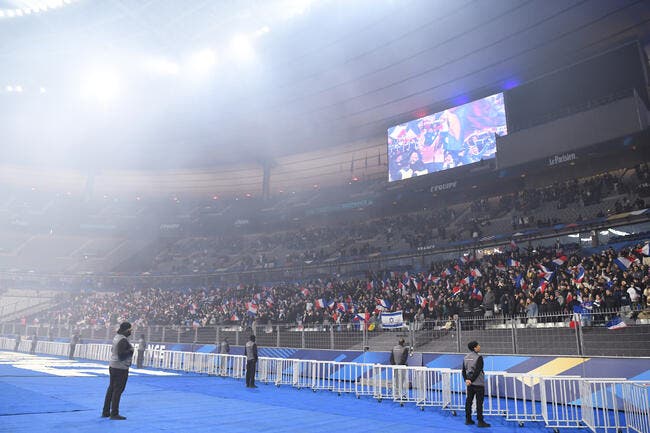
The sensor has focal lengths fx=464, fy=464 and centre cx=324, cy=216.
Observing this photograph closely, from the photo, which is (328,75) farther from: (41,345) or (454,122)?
(41,345)

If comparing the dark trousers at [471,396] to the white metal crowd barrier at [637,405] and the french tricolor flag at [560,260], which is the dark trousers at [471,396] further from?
the french tricolor flag at [560,260]

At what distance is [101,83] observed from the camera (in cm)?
3419

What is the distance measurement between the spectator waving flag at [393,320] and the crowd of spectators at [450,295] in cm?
176

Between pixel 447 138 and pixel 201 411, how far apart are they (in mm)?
26282

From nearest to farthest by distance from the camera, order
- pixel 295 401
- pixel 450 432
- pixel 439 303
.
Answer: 1. pixel 450 432
2. pixel 295 401
3. pixel 439 303

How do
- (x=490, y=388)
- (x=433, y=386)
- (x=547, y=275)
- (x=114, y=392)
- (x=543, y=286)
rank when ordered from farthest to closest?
(x=547, y=275)
(x=543, y=286)
(x=433, y=386)
(x=490, y=388)
(x=114, y=392)

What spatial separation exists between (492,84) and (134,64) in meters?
25.0

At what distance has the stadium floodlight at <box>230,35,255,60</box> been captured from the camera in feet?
97.4

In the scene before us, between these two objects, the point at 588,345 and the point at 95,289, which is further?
the point at 95,289

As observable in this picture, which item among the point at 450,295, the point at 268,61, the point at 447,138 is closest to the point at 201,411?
the point at 450,295

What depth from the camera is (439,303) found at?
64.1 ft

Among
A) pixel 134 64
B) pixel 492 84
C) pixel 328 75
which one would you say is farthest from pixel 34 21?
pixel 492 84

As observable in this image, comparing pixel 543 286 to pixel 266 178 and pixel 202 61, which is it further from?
pixel 266 178

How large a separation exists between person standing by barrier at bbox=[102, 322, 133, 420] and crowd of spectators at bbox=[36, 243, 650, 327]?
35.8 ft
